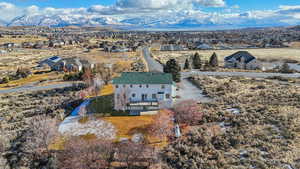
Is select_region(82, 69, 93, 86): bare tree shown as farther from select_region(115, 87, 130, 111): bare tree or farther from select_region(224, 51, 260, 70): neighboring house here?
select_region(224, 51, 260, 70): neighboring house

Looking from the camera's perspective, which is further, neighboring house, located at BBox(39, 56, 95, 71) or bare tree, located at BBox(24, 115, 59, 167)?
neighboring house, located at BBox(39, 56, 95, 71)

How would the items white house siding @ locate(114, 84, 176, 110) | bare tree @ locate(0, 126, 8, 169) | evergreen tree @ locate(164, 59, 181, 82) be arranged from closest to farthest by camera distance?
bare tree @ locate(0, 126, 8, 169) < white house siding @ locate(114, 84, 176, 110) < evergreen tree @ locate(164, 59, 181, 82)

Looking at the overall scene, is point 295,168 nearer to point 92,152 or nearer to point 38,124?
point 92,152

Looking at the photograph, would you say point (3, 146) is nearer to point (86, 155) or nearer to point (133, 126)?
point (86, 155)

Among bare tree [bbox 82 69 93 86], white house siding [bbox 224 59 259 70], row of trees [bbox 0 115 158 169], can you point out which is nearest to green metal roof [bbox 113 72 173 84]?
row of trees [bbox 0 115 158 169]

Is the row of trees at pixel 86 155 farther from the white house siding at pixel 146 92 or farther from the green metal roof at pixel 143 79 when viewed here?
the green metal roof at pixel 143 79

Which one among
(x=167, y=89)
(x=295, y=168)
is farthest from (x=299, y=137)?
(x=167, y=89)

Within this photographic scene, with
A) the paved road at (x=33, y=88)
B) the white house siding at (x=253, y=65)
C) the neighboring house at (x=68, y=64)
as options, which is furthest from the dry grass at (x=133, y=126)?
the white house siding at (x=253, y=65)
